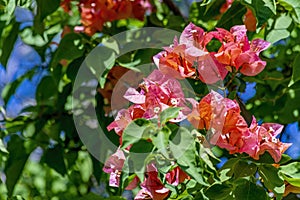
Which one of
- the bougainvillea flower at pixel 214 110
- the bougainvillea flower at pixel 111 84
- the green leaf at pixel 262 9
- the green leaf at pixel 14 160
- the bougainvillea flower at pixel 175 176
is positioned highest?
the green leaf at pixel 262 9

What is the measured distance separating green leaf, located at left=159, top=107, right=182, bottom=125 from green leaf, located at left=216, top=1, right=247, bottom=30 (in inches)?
16.9

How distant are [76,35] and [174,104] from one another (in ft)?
1.71

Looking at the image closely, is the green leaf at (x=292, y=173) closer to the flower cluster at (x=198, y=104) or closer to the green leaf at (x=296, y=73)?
the flower cluster at (x=198, y=104)

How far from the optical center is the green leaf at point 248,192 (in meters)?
0.82

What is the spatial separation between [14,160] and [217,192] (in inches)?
26.4

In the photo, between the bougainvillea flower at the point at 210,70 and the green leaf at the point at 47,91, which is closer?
the bougainvillea flower at the point at 210,70

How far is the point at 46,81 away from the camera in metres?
1.54

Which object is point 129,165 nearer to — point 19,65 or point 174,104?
point 174,104

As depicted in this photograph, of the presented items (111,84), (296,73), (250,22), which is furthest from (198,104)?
(111,84)

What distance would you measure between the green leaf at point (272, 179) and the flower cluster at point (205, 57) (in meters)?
0.13

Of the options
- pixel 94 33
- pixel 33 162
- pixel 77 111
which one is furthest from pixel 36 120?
pixel 33 162

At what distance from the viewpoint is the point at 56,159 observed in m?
1.39

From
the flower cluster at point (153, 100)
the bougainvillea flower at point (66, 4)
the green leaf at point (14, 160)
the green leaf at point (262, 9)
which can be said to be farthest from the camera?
the bougainvillea flower at point (66, 4)

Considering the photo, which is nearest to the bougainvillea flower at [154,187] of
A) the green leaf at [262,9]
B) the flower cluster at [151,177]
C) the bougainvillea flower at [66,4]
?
the flower cluster at [151,177]
